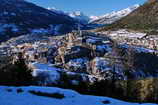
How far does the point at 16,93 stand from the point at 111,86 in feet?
163

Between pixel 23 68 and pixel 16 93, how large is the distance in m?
41.1

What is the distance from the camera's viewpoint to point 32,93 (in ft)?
65.5

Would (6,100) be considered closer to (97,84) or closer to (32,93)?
(32,93)

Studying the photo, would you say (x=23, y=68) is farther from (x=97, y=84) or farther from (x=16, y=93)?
(x=16, y=93)

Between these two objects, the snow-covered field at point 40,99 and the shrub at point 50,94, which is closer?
the snow-covered field at point 40,99

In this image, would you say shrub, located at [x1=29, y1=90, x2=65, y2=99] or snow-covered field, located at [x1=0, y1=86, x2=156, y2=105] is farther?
shrub, located at [x1=29, y1=90, x2=65, y2=99]

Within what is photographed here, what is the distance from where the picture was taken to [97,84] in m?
61.6

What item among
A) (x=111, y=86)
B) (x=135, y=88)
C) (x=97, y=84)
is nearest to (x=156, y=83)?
(x=135, y=88)

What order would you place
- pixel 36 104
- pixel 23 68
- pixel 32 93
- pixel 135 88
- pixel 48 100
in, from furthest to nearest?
pixel 135 88 < pixel 23 68 < pixel 32 93 < pixel 48 100 < pixel 36 104

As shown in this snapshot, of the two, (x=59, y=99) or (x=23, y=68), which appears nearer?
(x=59, y=99)

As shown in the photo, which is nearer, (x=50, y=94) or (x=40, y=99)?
(x=40, y=99)

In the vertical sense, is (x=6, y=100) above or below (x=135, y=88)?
above

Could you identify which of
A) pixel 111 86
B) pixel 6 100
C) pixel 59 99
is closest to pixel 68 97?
pixel 59 99

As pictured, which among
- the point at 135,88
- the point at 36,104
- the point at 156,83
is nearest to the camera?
the point at 36,104
